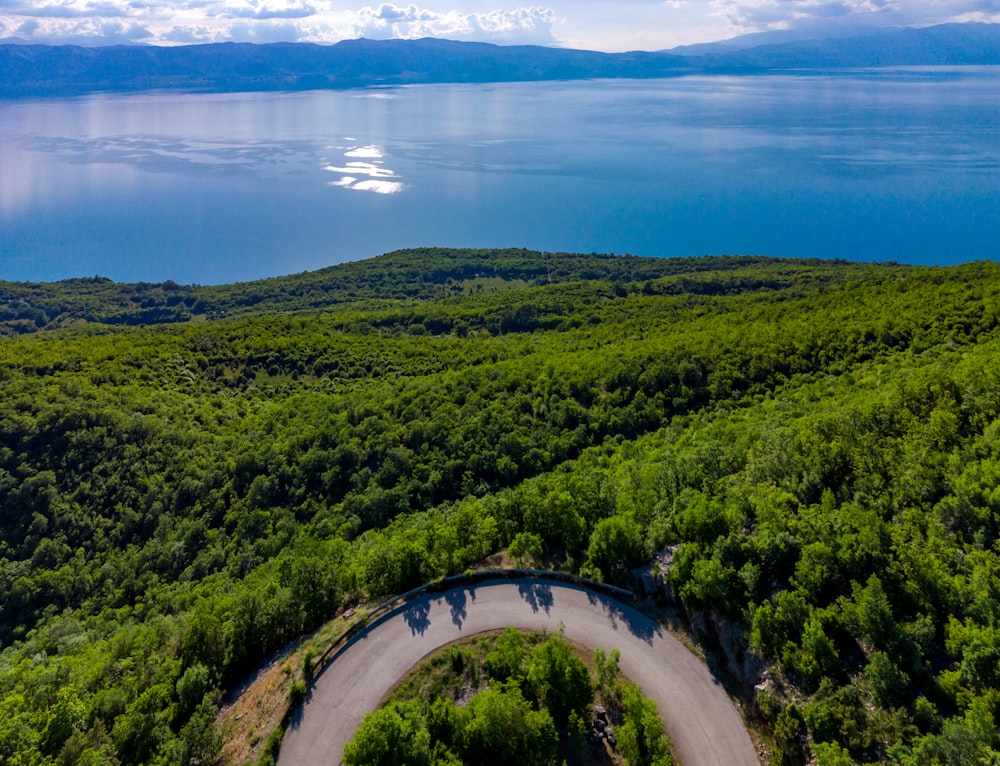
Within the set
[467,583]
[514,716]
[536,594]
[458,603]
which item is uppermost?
[514,716]

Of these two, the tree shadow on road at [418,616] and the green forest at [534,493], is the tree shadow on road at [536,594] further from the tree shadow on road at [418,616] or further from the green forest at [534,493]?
the tree shadow on road at [418,616]

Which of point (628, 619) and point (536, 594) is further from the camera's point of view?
point (536, 594)

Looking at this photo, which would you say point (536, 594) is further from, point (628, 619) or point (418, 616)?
point (418, 616)

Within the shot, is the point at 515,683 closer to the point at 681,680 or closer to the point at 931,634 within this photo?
the point at 681,680

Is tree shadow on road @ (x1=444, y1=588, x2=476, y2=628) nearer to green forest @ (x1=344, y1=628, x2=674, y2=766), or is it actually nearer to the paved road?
the paved road

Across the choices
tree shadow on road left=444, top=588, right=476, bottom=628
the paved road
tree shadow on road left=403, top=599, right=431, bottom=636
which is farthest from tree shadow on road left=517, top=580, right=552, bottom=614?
tree shadow on road left=403, top=599, right=431, bottom=636

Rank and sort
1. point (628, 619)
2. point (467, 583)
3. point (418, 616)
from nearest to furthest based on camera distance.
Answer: point (628, 619) → point (418, 616) → point (467, 583)

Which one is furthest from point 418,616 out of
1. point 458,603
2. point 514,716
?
point 514,716

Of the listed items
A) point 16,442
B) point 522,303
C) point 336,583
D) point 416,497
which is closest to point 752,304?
point 522,303
